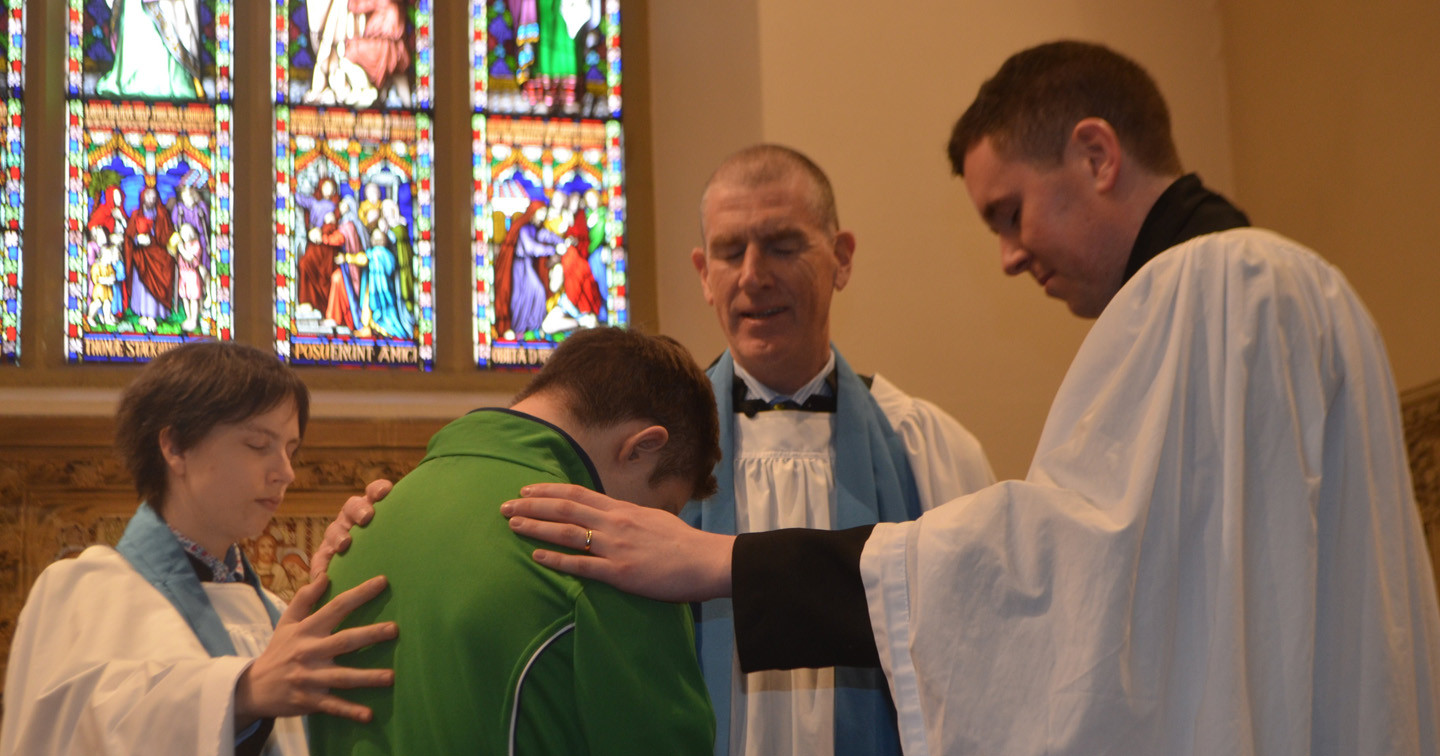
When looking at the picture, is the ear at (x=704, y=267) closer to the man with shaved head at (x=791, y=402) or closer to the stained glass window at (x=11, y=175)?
the man with shaved head at (x=791, y=402)

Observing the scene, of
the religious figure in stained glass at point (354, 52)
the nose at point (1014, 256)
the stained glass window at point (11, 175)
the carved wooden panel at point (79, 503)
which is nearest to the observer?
the nose at point (1014, 256)

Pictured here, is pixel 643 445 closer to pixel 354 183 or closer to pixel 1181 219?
pixel 1181 219

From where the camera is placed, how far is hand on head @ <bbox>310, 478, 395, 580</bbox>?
215 cm

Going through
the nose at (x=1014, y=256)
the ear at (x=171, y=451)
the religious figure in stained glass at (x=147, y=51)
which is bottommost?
the ear at (x=171, y=451)

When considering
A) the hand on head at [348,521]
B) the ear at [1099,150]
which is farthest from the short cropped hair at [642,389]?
the ear at [1099,150]

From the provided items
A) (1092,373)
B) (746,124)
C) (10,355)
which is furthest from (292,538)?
(1092,373)

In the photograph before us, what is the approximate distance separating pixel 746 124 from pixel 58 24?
3235mm

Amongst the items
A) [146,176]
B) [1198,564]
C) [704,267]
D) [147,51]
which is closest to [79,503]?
[146,176]

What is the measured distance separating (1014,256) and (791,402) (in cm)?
132

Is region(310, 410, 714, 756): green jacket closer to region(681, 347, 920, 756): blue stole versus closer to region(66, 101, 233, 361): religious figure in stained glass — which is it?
region(681, 347, 920, 756): blue stole

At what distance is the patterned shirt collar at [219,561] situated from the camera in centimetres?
340

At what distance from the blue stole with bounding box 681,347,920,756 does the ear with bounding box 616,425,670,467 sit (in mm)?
1324

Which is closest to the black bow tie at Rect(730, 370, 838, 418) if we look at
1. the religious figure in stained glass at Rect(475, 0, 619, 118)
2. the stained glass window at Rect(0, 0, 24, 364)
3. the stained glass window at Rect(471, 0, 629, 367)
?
the stained glass window at Rect(471, 0, 629, 367)

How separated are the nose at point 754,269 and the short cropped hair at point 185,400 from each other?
1217 mm
